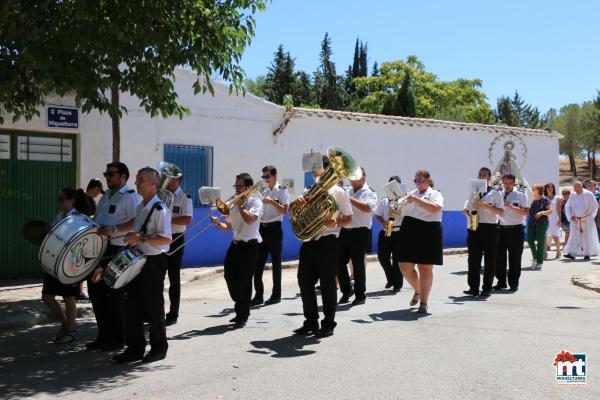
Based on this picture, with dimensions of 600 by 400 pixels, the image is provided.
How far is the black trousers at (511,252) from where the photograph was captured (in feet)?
38.4

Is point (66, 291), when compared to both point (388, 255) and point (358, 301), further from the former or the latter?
point (388, 255)

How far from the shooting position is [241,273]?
8625mm

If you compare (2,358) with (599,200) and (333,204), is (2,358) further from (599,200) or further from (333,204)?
(599,200)

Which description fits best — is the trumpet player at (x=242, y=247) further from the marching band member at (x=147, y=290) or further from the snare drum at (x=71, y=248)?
the snare drum at (x=71, y=248)

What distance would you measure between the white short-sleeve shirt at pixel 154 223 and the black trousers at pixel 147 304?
0.08 meters

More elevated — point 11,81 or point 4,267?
point 11,81

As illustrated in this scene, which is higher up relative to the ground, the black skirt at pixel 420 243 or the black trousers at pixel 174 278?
the black skirt at pixel 420 243

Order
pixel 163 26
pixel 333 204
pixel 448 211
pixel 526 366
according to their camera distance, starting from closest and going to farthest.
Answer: pixel 526 366 → pixel 333 204 → pixel 163 26 → pixel 448 211

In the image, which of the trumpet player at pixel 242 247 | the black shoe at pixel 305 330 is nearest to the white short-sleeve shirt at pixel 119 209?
the trumpet player at pixel 242 247

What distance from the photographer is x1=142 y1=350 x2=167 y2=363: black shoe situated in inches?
272

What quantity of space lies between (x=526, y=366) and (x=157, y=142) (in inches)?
410

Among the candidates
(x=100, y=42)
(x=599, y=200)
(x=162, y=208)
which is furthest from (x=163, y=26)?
(x=599, y=200)

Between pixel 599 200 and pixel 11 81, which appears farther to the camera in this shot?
pixel 599 200

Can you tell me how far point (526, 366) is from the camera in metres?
6.52
